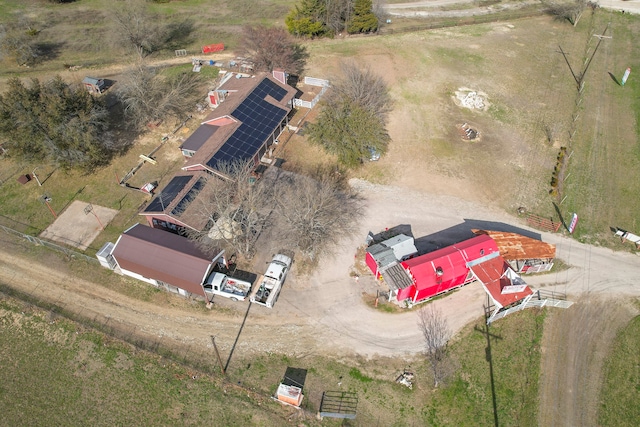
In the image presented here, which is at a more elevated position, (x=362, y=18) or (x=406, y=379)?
(x=362, y=18)

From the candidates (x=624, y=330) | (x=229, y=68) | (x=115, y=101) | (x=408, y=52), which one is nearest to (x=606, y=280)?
(x=624, y=330)

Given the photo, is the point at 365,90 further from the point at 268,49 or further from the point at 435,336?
the point at 435,336

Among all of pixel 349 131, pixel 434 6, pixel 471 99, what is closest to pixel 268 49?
pixel 349 131

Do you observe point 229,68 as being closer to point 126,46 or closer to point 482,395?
point 126,46

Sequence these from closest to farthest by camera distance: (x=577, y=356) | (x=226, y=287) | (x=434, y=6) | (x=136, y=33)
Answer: (x=577, y=356), (x=226, y=287), (x=136, y=33), (x=434, y=6)

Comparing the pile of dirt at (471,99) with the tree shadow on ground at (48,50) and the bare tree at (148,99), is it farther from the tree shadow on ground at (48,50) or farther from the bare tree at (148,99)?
the tree shadow on ground at (48,50)

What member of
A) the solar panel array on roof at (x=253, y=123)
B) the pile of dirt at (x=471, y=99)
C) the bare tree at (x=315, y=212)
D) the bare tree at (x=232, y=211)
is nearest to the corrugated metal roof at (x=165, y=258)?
the bare tree at (x=232, y=211)
